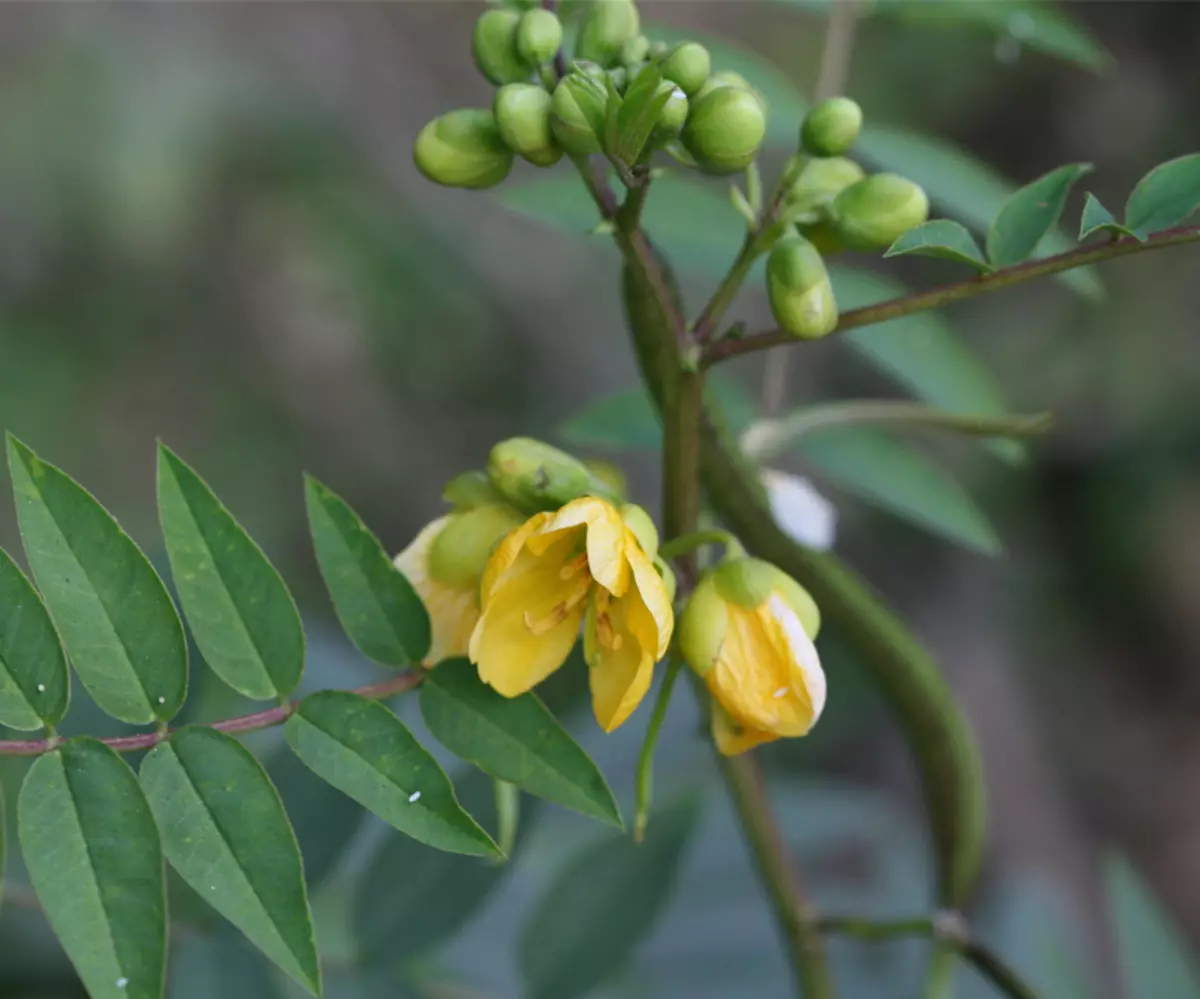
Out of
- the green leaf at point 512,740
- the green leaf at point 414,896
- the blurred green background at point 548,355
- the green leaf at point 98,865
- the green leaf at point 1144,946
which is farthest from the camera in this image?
the blurred green background at point 548,355

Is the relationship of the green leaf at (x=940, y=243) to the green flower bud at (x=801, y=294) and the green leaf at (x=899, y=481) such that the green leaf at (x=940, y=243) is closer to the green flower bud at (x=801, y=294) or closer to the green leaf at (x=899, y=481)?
the green flower bud at (x=801, y=294)

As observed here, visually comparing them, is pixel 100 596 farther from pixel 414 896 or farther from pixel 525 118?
pixel 414 896

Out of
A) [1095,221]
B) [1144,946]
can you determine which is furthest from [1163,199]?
[1144,946]

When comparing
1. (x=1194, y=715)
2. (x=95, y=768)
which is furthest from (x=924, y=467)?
(x=1194, y=715)

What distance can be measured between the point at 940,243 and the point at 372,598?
49 centimetres

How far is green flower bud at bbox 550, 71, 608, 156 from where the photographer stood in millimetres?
787

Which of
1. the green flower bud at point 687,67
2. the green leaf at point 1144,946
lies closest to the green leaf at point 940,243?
the green flower bud at point 687,67

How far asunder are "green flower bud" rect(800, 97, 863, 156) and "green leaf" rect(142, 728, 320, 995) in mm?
608

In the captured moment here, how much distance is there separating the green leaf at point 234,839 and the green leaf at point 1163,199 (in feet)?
2.40

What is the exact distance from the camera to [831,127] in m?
0.91

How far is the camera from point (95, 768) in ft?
2.74

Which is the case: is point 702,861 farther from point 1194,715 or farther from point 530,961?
point 1194,715

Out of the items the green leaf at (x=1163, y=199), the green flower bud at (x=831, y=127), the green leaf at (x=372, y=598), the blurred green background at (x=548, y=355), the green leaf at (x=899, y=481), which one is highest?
the blurred green background at (x=548, y=355)

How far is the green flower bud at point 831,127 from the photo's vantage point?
90 centimetres
